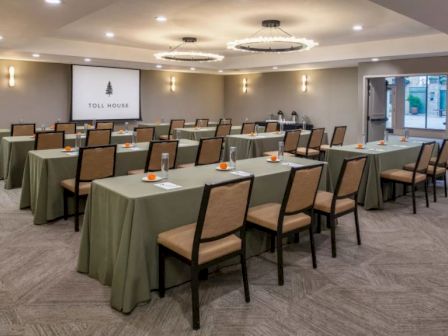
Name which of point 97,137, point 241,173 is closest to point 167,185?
point 241,173

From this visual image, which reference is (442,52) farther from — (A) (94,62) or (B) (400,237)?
(A) (94,62)

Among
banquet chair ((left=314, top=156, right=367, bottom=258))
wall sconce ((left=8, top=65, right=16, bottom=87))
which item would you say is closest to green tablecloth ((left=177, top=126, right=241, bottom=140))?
wall sconce ((left=8, top=65, right=16, bottom=87))

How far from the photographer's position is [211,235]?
271cm

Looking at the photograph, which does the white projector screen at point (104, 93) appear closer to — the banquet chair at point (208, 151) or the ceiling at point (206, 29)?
the ceiling at point (206, 29)

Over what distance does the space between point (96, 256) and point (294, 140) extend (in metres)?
5.18

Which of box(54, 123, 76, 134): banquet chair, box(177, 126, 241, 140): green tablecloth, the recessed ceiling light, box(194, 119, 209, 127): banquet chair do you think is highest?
the recessed ceiling light

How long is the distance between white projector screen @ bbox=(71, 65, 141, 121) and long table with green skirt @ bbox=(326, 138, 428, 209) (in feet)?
26.1

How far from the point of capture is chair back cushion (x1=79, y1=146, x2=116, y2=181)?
4.48 meters

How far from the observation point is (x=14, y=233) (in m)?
4.48

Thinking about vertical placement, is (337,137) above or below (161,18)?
below

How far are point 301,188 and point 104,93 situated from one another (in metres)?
9.87

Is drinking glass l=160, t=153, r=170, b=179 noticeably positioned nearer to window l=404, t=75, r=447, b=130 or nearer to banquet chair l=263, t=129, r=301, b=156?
banquet chair l=263, t=129, r=301, b=156

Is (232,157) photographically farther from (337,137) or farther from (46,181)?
(337,137)

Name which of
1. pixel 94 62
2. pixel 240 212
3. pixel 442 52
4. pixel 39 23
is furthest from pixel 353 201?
pixel 94 62
